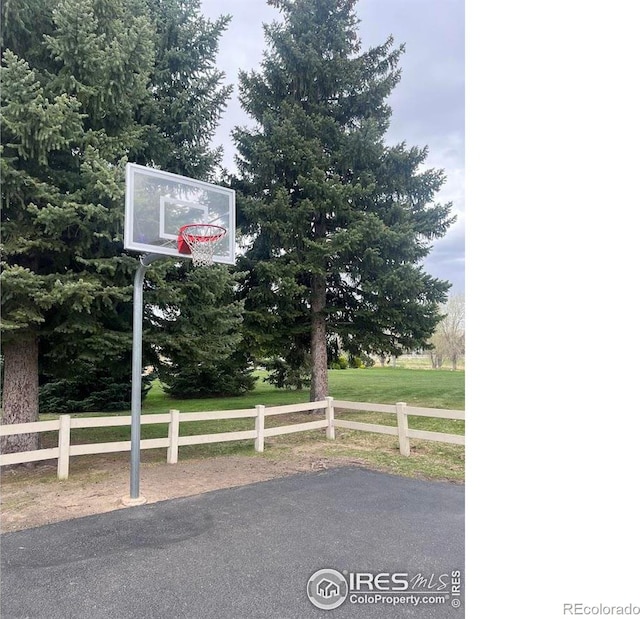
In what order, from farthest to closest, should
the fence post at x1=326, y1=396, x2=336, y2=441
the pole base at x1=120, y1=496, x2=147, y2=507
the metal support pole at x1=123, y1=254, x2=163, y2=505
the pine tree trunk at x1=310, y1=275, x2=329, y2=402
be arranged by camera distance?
the pine tree trunk at x1=310, y1=275, x2=329, y2=402 < the fence post at x1=326, y1=396, x2=336, y2=441 < the metal support pole at x1=123, y1=254, x2=163, y2=505 < the pole base at x1=120, y1=496, x2=147, y2=507

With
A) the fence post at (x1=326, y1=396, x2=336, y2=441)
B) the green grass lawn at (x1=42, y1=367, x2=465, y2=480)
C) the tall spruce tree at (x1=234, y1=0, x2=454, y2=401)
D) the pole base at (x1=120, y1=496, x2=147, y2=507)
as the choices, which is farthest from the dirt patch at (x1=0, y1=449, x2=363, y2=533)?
the tall spruce tree at (x1=234, y1=0, x2=454, y2=401)

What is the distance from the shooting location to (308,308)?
7.46 meters

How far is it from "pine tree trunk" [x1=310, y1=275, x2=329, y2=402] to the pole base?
411cm

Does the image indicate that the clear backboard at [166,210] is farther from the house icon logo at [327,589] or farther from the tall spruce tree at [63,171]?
the house icon logo at [327,589]

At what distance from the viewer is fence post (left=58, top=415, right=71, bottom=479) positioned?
3.73m

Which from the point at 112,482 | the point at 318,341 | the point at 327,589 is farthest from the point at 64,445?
the point at 318,341

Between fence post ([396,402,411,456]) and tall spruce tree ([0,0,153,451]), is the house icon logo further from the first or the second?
tall spruce tree ([0,0,153,451])

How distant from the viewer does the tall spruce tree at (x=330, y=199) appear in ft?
22.0

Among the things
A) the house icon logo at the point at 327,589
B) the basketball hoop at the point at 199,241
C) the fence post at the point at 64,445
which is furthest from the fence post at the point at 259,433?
the house icon logo at the point at 327,589

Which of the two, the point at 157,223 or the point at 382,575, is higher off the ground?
the point at 157,223

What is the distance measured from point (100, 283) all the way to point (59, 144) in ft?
3.89

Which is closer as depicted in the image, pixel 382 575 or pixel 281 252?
pixel 382 575
